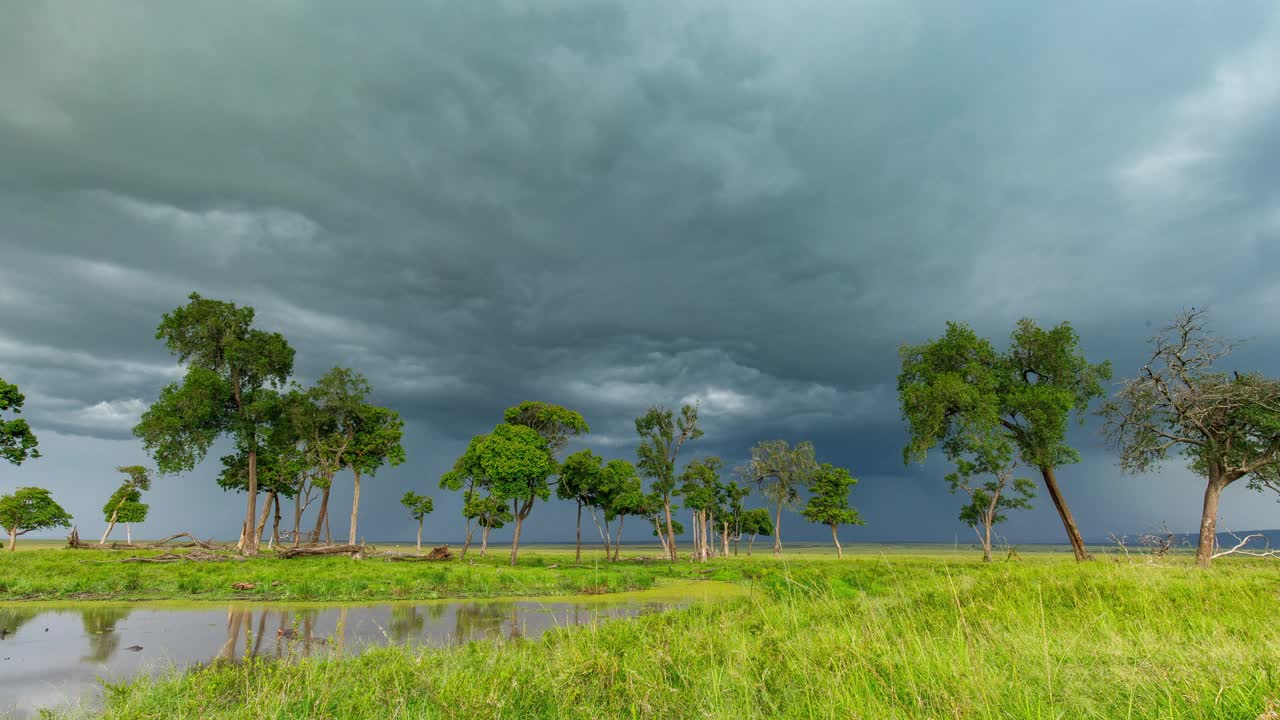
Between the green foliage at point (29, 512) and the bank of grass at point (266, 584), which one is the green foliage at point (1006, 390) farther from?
the green foliage at point (29, 512)

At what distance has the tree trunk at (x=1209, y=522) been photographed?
1969 cm

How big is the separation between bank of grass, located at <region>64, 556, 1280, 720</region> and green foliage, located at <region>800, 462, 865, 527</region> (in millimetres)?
55251

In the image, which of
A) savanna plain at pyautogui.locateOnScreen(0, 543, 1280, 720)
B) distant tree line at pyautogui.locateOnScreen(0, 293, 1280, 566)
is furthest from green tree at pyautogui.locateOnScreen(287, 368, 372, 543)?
savanna plain at pyautogui.locateOnScreen(0, 543, 1280, 720)

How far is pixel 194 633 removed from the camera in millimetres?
12516

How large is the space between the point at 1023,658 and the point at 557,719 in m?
4.71

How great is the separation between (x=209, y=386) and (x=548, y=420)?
2312 cm

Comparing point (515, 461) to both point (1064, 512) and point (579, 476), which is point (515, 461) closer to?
point (579, 476)

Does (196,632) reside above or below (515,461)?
below

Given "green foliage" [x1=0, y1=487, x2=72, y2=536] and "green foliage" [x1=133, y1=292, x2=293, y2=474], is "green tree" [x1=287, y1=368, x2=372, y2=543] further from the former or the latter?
"green foliage" [x1=0, y1=487, x2=72, y2=536]

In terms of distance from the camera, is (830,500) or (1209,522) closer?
(1209,522)

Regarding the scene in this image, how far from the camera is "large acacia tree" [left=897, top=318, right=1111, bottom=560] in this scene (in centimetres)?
2584

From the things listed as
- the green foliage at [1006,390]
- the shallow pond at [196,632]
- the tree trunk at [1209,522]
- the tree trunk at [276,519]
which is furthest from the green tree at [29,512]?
the tree trunk at [1209,522]

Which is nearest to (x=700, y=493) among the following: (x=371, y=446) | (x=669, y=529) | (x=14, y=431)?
(x=669, y=529)

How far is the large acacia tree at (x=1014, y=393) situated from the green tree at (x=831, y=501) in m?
36.1
